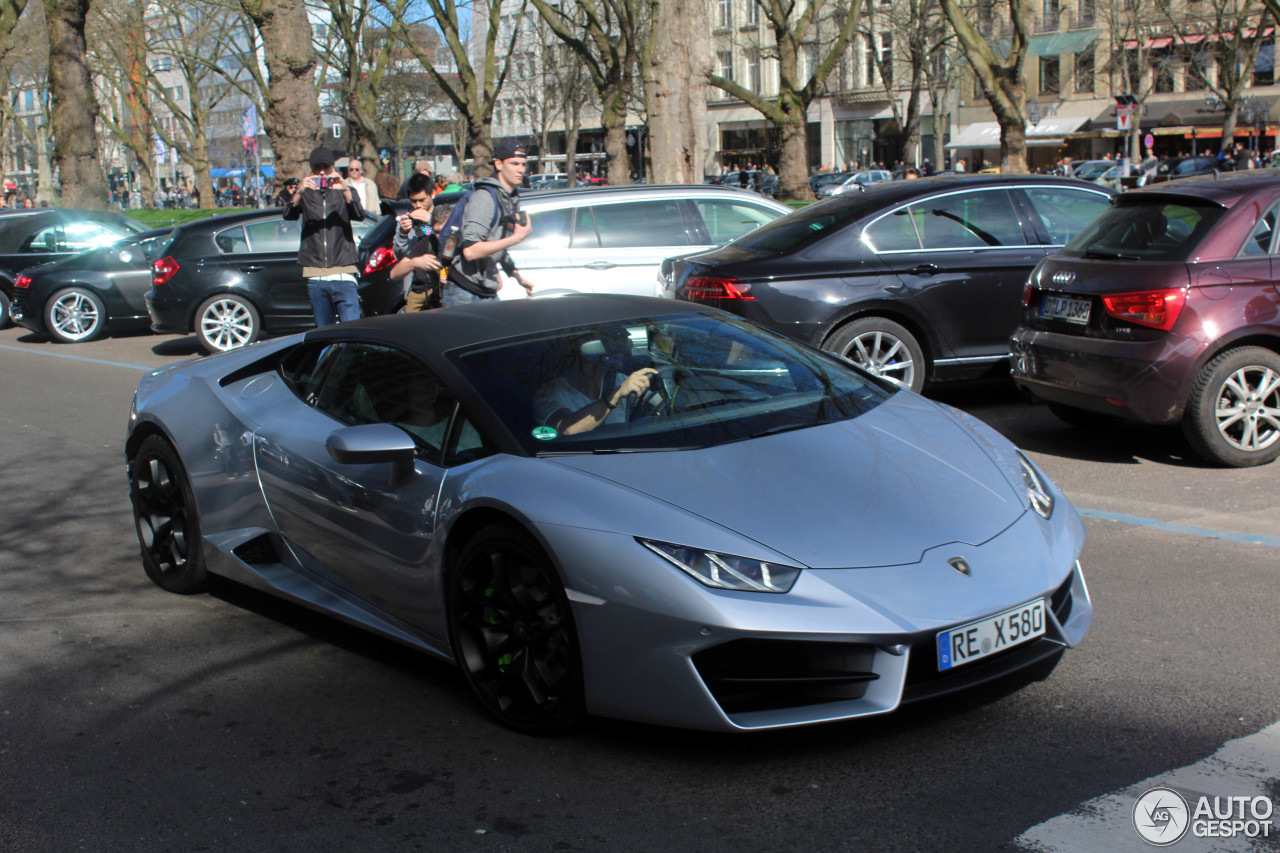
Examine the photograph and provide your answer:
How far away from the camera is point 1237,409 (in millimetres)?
6602

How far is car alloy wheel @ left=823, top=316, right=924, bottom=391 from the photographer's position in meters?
8.46

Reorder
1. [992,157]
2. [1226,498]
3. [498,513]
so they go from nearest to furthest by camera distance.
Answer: [498,513] < [1226,498] < [992,157]

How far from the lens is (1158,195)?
6914mm

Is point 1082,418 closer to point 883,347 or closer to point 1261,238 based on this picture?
point 883,347

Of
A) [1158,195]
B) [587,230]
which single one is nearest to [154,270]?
[587,230]

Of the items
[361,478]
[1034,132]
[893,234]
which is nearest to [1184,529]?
[893,234]

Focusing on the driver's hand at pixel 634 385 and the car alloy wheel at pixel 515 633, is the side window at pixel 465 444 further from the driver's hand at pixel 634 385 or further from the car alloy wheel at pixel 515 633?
the driver's hand at pixel 634 385

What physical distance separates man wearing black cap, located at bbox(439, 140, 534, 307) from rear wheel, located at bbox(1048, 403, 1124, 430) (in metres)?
3.41

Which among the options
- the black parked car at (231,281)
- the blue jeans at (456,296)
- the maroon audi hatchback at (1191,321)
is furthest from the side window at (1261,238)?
the black parked car at (231,281)

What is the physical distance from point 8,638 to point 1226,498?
18.1ft

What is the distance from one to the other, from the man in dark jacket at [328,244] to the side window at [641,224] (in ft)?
6.82

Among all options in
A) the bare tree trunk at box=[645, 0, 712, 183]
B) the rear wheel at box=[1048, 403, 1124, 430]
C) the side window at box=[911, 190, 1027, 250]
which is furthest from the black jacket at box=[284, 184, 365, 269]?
the bare tree trunk at box=[645, 0, 712, 183]

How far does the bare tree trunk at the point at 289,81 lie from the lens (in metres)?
18.4

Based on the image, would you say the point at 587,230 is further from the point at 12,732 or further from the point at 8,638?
the point at 12,732
